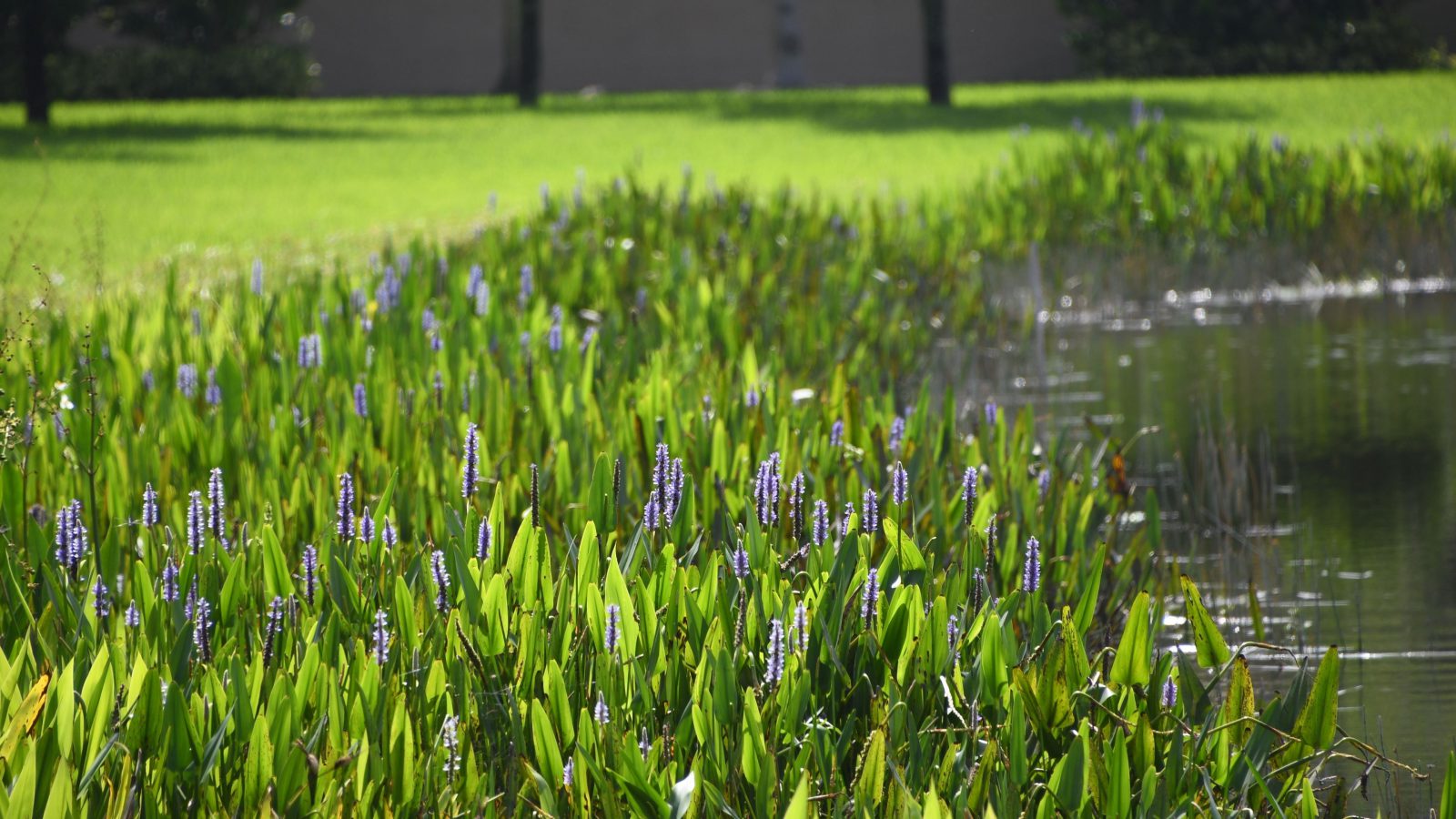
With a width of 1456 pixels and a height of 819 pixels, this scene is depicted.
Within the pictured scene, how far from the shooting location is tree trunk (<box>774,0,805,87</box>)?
2907 centimetres

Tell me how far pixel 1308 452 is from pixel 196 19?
2579 cm

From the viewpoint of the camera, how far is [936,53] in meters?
24.1

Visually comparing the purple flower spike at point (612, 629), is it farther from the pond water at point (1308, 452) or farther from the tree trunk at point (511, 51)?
the tree trunk at point (511, 51)

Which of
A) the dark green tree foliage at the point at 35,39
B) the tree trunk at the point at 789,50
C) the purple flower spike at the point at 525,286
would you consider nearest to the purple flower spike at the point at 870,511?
the purple flower spike at the point at 525,286

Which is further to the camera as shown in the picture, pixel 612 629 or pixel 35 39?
pixel 35 39

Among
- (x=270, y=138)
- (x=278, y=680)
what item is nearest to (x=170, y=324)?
(x=278, y=680)

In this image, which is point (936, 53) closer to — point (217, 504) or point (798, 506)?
point (798, 506)

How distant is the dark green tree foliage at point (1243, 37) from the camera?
2861 cm

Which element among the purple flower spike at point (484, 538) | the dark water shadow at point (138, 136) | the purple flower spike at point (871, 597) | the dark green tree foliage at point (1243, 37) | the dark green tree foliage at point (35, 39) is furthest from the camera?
the dark green tree foliage at point (1243, 37)

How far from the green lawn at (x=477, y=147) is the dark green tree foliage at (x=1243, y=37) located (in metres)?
2.47

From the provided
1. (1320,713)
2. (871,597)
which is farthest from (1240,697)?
(871,597)

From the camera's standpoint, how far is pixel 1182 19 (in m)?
29.5

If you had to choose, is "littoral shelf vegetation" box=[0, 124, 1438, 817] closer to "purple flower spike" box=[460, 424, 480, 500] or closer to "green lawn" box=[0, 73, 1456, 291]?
"purple flower spike" box=[460, 424, 480, 500]

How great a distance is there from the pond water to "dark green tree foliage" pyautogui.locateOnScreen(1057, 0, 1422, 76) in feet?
66.9
